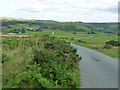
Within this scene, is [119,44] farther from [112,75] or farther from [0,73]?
[0,73]

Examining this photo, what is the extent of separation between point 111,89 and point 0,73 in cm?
1018

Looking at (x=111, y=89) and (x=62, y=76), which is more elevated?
(x=62, y=76)

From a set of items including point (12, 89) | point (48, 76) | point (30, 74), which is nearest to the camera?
point (12, 89)

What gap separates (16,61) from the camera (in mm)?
12562

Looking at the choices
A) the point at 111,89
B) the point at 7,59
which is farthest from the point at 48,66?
the point at 111,89

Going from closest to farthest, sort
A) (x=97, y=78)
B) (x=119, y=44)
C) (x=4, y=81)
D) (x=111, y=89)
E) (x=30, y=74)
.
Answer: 1. (x=4, y=81)
2. (x=30, y=74)
3. (x=111, y=89)
4. (x=97, y=78)
5. (x=119, y=44)

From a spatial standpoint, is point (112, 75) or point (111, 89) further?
point (112, 75)

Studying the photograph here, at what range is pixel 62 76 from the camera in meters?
12.5

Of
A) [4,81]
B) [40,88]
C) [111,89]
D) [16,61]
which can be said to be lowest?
[111,89]

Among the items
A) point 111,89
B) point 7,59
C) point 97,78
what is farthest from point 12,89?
point 97,78

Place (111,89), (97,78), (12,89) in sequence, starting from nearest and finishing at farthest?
(12,89), (111,89), (97,78)

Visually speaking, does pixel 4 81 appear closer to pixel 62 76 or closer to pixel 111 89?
pixel 62 76

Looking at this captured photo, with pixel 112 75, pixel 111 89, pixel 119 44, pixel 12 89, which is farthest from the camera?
pixel 119 44

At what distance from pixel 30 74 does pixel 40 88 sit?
1329mm
